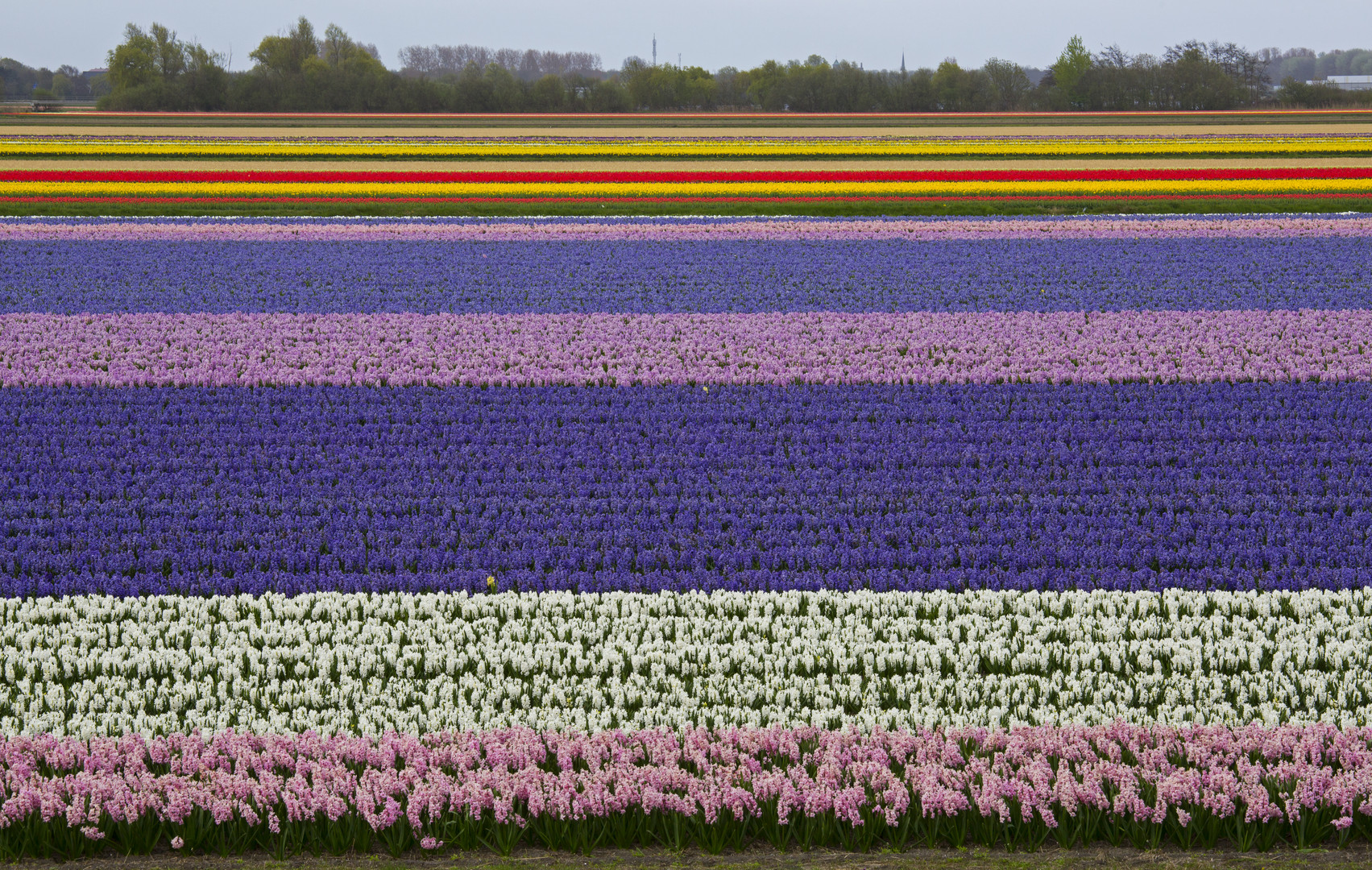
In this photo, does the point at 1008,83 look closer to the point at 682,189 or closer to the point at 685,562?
the point at 682,189

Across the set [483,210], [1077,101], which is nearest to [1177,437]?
[483,210]

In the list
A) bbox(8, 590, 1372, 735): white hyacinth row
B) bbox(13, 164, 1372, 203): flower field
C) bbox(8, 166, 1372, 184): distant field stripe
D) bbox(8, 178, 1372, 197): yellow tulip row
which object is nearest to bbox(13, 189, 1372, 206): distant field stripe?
bbox(13, 164, 1372, 203): flower field

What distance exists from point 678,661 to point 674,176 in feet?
92.0

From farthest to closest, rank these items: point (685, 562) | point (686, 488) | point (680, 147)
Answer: point (680, 147)
point (686, 488)
point (685, 562)

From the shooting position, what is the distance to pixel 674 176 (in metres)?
32.7

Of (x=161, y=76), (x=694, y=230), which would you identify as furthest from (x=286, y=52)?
(x=694, y=230)

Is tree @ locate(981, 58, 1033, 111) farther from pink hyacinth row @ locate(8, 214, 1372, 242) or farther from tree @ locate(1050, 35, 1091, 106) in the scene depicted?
pink hyacinth row @ locate(8, 214, 1372, 242)

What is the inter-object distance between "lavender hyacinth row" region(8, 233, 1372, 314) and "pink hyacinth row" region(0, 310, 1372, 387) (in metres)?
0.85

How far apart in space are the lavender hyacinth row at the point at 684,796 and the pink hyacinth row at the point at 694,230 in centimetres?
1750

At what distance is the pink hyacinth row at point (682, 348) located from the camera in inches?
455

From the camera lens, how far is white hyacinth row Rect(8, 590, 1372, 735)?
17.7ft

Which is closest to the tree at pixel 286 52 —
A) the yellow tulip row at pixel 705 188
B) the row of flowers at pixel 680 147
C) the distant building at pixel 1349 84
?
the row of flowers at pixel 680 147

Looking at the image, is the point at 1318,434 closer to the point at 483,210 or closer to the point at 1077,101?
the point at 483,210

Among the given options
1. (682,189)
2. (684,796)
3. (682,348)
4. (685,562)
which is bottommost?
(684,796)
